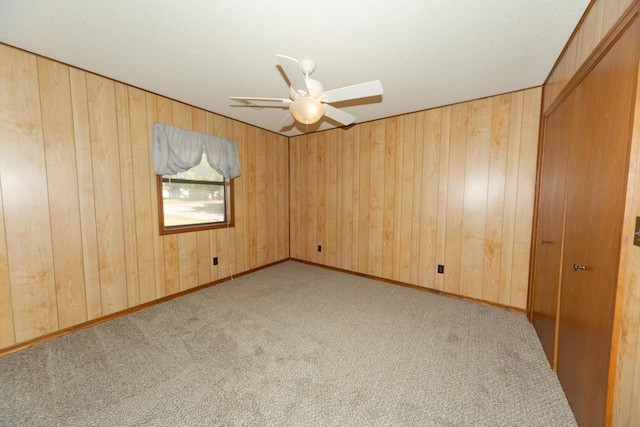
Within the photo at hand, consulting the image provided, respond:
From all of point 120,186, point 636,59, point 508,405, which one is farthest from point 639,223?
point 120,186

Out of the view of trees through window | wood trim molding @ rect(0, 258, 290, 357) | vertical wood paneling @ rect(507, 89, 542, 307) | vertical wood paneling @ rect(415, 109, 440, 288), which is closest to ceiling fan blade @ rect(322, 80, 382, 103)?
vertical wood paneling @ rect(415, 109, 440, 288)

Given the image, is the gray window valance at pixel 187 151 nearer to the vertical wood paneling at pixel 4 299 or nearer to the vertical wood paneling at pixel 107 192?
the vertical wood paneling at pixel 107 192

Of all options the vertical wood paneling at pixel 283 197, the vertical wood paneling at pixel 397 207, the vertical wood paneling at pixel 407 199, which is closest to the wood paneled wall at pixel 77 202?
the vertical wood paneling at pixel 283 197

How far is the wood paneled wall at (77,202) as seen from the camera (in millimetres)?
2006

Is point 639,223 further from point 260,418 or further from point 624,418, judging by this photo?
point 260,418

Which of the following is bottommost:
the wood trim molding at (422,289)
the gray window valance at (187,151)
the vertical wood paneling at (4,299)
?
the wood trim molding at (422,289)

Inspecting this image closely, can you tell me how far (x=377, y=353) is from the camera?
203cm

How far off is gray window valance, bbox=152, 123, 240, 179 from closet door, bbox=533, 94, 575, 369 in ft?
12.1

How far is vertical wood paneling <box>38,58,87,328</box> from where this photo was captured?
2.15 m

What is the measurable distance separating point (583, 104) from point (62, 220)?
4.24 metres

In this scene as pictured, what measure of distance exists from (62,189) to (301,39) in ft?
8.40

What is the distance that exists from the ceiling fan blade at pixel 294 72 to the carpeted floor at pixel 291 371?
2132 mm

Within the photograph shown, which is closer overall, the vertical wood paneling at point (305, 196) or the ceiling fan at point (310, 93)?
the ceiling fan at point (310, 93)

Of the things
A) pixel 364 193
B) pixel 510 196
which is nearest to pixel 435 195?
pixel 510 196
